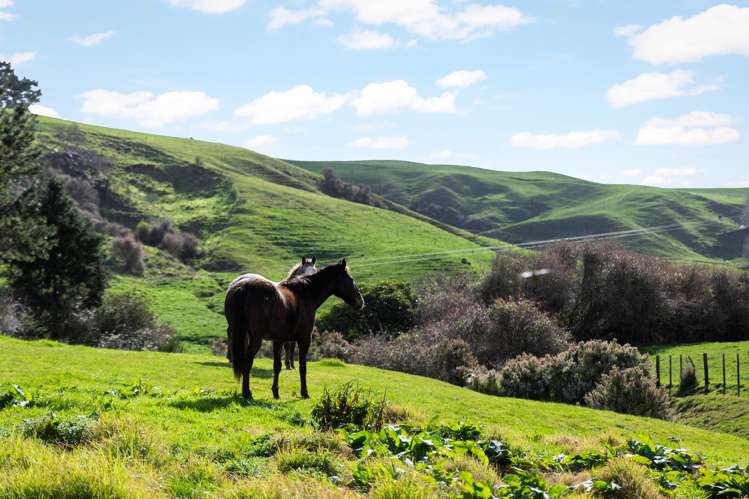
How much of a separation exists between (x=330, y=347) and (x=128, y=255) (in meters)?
51.5

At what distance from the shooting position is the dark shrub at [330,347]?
50.9m

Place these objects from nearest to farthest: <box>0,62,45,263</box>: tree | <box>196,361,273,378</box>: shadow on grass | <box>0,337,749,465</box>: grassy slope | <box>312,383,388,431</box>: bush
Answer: <box>0,337,749,465</box>: grassy slope < <box>312,383,388,431</box>: bush < <box>196,361,273,378</box>: shadow on grass < <box>0,62,45,263</box>: tree

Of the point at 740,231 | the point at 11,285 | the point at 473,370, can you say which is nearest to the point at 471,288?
the point at 473,370

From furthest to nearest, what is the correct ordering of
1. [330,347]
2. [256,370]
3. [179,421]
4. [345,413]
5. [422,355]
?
[330,347], [422,355], [256,370], [345,413], [179,421]

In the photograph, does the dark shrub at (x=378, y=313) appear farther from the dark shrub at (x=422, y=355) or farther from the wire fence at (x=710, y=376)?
the wire fence at (x=710, y=376)

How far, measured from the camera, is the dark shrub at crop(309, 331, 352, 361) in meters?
50.9

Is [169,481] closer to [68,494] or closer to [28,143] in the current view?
[68,494]

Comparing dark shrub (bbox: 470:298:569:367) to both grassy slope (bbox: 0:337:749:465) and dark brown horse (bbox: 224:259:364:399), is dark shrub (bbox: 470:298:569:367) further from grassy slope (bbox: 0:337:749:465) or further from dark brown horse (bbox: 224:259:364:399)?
dark brown horse (bbox: 224:259:364:399)

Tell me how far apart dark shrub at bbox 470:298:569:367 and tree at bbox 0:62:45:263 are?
30.3 m

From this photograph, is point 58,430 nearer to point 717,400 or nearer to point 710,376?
point 717,400

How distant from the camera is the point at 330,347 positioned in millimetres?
51594

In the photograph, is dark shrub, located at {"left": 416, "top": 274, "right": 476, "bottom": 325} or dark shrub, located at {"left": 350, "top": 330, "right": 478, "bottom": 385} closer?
dark shrub, located at {"left": 350, "top": 330, "right": 478, "bottom": 385}

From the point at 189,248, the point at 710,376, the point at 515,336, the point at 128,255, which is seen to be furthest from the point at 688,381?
the point at 189,248

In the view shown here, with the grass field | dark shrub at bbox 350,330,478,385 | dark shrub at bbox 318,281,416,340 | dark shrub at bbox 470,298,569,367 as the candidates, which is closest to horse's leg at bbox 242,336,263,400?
the grass field
